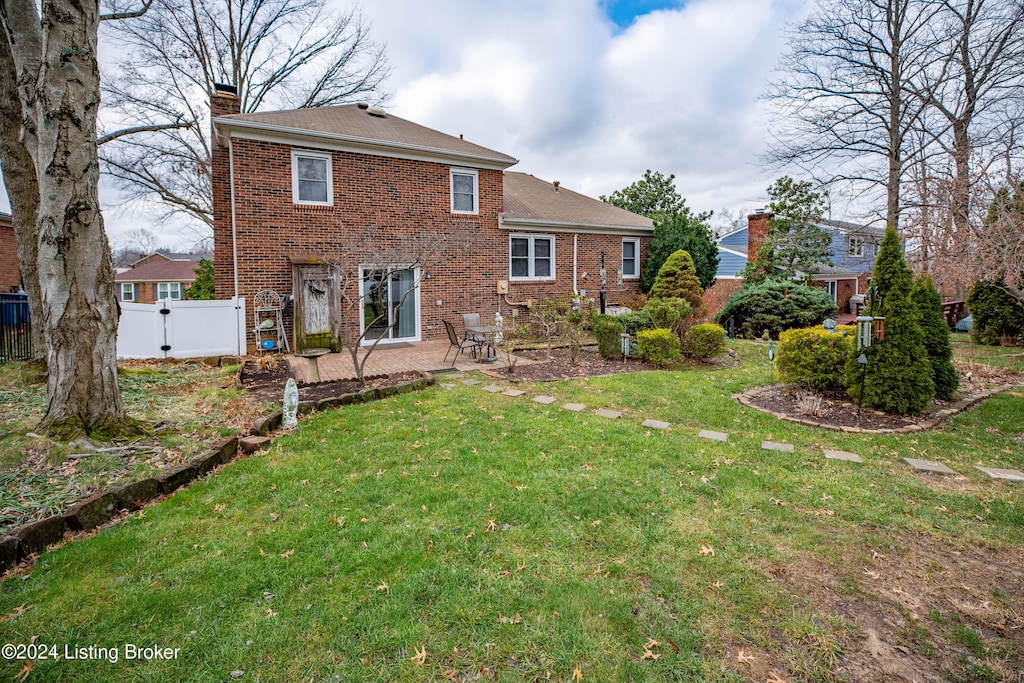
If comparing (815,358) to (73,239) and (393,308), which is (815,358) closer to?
(73,239)

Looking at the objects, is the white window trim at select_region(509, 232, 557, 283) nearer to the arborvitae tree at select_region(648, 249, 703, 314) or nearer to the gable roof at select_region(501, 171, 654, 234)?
the gable roof at select_region(501, 171, 654, 234)

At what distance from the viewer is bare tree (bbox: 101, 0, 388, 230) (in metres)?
18.2

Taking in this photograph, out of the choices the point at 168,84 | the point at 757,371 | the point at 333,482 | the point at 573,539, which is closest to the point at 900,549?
the point at 573,539

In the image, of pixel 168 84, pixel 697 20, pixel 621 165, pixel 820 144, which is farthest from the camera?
pixel 621 165

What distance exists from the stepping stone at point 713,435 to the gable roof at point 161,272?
4576 cm

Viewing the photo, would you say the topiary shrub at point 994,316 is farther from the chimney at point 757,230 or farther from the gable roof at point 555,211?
the gable roof at point 555,211

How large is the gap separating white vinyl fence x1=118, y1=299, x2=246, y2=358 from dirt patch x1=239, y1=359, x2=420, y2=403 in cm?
193

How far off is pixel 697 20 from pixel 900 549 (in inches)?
442

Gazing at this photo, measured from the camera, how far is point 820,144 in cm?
1552

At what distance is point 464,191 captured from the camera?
14242mm

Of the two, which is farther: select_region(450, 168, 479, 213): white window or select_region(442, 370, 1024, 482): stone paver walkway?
select_region(450, 168, 479, 213): white window

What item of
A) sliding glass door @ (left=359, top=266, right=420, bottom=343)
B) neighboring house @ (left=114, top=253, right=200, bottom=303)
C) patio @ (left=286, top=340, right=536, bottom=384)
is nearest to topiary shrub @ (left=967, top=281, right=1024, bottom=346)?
patio @ (left=286, top=340, right=536, bottom=384)

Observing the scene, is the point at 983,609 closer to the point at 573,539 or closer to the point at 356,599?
the point at 573,539

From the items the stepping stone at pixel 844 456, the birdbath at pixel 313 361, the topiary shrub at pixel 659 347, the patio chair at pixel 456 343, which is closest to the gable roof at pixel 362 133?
the patio chair at pixel 456 343
